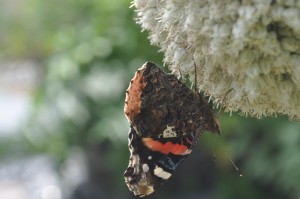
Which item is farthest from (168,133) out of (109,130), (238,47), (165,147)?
(109,130)

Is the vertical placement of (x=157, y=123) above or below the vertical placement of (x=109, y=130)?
below

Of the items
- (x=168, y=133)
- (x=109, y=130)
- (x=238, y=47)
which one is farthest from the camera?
(x=109, y=130)

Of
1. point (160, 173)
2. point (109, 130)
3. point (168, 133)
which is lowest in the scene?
point (160, 173)

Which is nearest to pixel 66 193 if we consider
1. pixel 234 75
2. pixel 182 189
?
pixel 182 189

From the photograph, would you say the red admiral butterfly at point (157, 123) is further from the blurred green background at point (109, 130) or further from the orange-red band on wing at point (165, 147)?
the blurred green background at point (109, 130)

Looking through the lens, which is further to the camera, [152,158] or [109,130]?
[109,130]

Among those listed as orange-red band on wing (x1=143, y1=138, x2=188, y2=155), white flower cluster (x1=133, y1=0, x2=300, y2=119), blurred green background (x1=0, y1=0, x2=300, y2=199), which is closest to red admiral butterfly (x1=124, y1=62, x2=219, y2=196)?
orange-red band on wing (x1=143, y1=138, x2=188, y2=155)

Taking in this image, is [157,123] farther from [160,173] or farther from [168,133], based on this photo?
[160,173]
